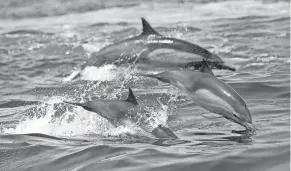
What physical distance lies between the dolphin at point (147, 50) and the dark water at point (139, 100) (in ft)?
0.92

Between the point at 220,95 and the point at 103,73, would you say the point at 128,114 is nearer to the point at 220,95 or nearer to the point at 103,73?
the point at 220,95

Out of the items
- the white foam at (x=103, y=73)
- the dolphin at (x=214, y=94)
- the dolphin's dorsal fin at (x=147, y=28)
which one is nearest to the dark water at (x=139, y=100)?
the white foam at (x=103, y=73)

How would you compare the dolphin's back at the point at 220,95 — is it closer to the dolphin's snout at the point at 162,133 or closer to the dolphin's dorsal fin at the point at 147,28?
the dolphin's snout at the point at 162,133

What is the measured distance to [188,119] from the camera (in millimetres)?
6809

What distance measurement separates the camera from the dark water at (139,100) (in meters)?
4.90

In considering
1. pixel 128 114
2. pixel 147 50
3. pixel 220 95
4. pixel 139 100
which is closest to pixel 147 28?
pixel 147 50

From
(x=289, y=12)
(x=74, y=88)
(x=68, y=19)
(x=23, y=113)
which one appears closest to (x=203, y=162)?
(x=23, y=113)

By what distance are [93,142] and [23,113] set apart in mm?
2302

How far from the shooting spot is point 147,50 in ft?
28.4

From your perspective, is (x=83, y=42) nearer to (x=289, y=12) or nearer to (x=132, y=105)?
(x=289, y=12)

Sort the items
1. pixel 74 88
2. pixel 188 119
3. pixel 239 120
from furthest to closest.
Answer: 1. pixel 74 88
2. pixel 188 119
3. pixel 239 120

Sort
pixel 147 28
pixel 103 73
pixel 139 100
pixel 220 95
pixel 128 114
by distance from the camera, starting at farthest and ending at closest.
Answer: pixel 103 73
pixel 147 28
pixel 139 100
pixel 128 114
pixel 220 95

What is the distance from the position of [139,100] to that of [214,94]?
2.64 m

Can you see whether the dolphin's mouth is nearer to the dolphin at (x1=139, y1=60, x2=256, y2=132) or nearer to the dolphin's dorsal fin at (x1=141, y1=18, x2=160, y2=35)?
the dolphin at (x1=139, y1=60, x2=256, y2=132)
